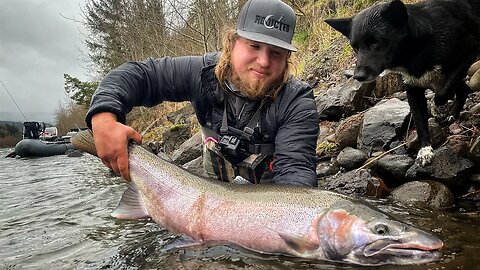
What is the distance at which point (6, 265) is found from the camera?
3.41m

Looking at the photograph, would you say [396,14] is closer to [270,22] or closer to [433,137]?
[433,137]

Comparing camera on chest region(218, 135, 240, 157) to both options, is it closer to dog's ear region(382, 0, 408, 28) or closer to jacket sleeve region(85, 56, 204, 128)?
jacket sleeve region(85, 56, 204, 128)

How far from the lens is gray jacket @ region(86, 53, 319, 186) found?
324 cm

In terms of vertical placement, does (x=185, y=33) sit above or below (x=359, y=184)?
above

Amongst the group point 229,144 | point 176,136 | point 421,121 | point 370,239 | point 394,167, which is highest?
point 421,121

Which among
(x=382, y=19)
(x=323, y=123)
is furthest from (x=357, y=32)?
(x=323, y=123)

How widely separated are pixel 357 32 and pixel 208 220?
2.69 m

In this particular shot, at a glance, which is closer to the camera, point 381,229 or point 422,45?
point 381,229

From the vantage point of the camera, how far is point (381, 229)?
2342 mm

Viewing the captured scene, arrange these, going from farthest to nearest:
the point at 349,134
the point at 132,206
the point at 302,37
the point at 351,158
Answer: the point at 302,37
the point at 349,134
the point at 351,158
the point at 132,206

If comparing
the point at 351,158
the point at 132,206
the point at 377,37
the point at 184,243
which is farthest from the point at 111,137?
the point at 351,158

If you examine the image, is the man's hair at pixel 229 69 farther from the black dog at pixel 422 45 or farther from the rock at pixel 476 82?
the rock at pixel 476 82

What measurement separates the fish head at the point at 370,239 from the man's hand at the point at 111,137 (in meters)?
1.35

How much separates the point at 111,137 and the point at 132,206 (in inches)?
23.1
